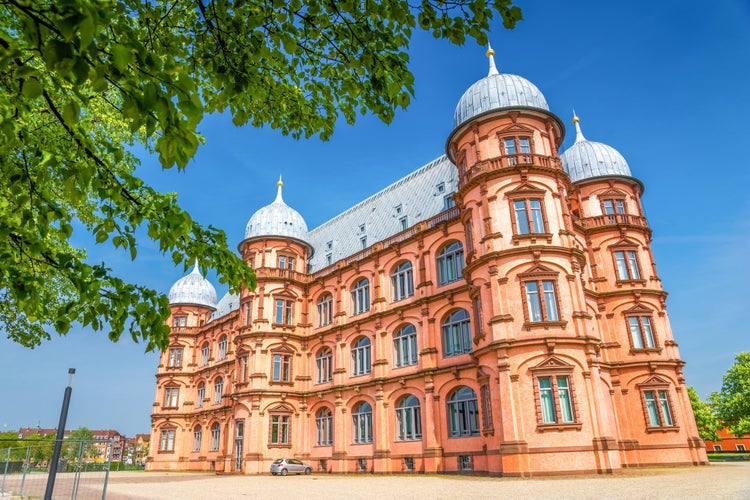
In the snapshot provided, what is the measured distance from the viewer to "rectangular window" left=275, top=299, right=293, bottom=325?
39.3 meters

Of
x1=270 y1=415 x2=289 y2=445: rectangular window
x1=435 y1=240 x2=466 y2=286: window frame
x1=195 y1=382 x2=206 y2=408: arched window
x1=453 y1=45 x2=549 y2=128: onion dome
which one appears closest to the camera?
x1=453 y1=45 x2=549 y2=128: onion dome

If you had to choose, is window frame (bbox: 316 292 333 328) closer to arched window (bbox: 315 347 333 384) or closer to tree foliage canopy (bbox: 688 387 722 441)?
arched window (bbox: 315 347 333 384)

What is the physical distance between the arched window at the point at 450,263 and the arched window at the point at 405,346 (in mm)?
3839

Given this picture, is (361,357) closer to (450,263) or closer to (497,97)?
(450,263)

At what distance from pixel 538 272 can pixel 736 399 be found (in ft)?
117

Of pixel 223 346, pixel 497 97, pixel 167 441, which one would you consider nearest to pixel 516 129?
pixel 497 97

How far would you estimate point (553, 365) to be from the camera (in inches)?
907

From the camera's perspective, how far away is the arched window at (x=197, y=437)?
5025cm

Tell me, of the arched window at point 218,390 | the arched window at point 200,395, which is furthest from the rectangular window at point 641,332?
the arched window at point 200,395

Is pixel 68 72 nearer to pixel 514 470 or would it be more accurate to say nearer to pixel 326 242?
pixel 514 470

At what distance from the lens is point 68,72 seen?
3.09 metres

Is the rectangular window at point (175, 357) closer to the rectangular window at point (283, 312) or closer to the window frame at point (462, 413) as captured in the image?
the rectangular window at point (283, 312)

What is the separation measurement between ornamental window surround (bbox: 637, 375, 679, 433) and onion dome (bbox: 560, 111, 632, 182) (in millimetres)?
13622

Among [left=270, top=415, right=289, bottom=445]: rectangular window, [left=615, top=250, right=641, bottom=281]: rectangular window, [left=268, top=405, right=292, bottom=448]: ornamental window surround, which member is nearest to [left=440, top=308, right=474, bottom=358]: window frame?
[left=615, top=250, right=641, bottom=281]: rectangular window
